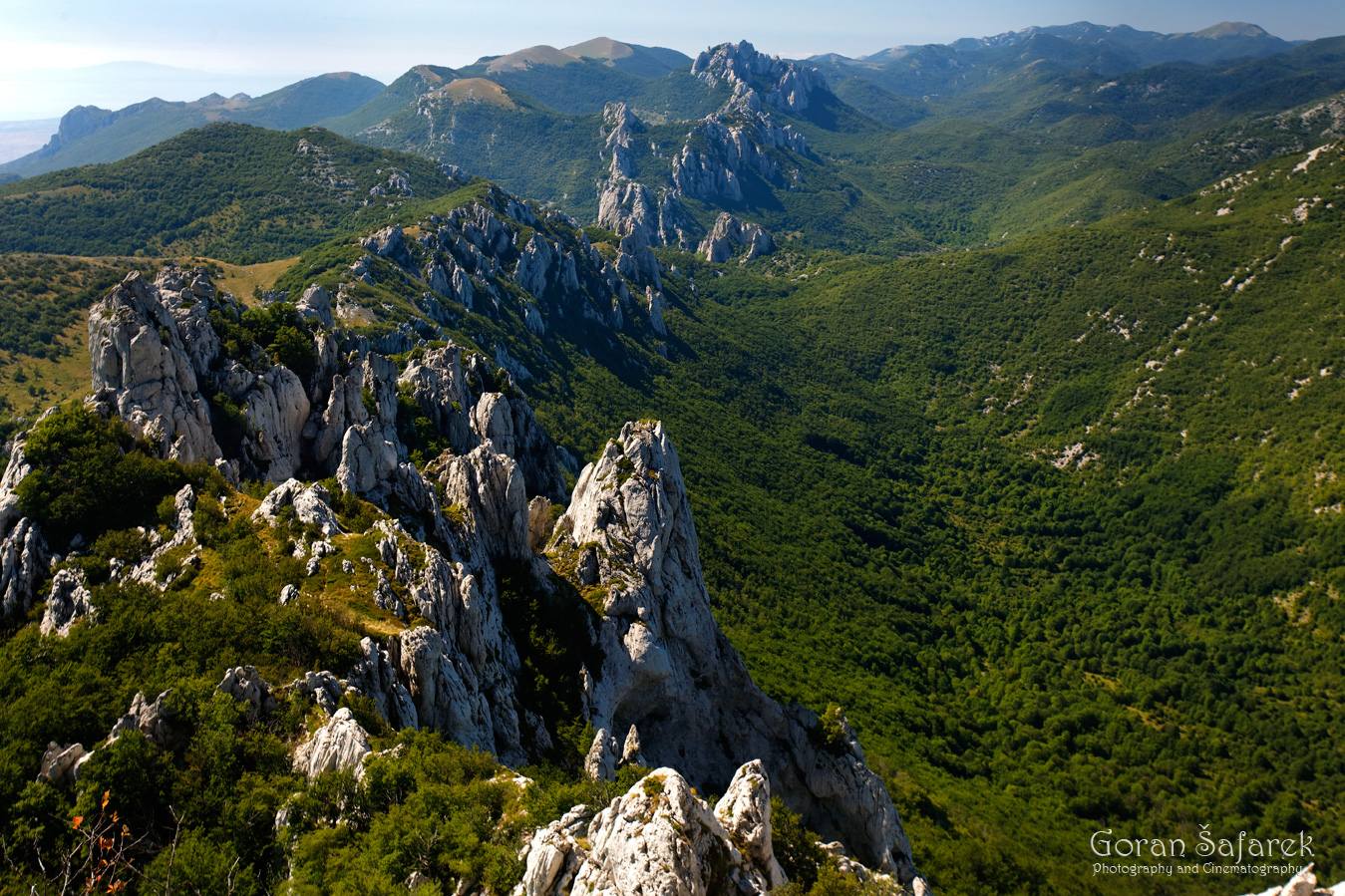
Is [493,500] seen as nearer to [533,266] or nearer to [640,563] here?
[640,563]

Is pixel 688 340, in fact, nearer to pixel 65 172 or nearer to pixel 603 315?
pixel 603 315

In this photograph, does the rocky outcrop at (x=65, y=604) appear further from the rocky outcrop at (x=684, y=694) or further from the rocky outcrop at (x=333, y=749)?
the rocky outcrop at (x=684, y=694)

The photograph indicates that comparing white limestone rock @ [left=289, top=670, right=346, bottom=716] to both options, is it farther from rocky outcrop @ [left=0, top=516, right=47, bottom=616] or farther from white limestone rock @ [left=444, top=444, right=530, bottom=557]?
white limestone rock @ [left=444, top=444, right=530, bottom=557]

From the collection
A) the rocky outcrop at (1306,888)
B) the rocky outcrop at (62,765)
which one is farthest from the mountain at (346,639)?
the rocky outcrop at (1306,888)

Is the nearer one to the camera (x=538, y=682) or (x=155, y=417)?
(x=538, y=682)

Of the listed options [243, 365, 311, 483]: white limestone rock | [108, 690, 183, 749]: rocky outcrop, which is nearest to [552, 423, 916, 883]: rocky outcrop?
[108, 690, 183, 749]: rocky outcrop

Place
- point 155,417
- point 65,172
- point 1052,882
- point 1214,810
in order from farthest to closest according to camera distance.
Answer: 1. point 65,172
2. point 1214,810
3. point 1052,882
4. point 155,417

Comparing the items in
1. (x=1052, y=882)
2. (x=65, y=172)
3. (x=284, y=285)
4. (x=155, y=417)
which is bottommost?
(x=1052, y=882)

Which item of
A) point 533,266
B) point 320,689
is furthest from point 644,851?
point 533,266

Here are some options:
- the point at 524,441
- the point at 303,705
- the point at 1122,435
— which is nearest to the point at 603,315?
the point at 524,441
